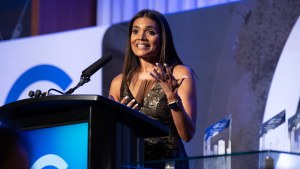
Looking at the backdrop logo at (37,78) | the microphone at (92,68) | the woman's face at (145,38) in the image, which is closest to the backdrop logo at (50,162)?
the microphone at (92,68)

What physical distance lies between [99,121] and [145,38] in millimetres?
1104

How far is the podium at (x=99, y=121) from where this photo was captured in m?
1.56

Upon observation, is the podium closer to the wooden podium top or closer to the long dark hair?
the wooden podium top

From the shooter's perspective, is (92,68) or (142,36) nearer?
(92,68)

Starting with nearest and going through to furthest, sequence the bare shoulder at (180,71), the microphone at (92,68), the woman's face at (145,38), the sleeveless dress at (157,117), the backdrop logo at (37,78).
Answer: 1. the microphone at (92,68)
2. the sleeveless dress at (157,117)
3. the bare shoulder at (180,71)
4. the woman's face at (145,38)
5. the backdrop logo at (37,78)

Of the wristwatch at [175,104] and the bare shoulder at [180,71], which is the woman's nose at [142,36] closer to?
the bare shoulder at [180,71]

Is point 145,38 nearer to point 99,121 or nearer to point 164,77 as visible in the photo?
point 164,77

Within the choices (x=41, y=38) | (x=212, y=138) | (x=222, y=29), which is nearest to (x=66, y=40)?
(x=41, y=38)

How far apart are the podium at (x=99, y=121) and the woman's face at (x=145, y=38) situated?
960mm

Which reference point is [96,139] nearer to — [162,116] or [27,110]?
[27,110]

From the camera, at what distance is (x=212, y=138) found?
2.16 meters

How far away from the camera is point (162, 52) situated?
2596 millimetres


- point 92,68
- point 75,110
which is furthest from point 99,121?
point 92,68

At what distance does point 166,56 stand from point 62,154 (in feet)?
3.48
